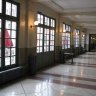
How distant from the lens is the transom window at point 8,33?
6.13 meters

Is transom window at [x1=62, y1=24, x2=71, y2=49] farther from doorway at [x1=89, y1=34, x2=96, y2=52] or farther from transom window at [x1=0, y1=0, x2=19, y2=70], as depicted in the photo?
doorway at [x1=89, y1=34, x2=96, y2=52]

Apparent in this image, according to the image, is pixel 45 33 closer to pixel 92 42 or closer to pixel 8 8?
pixel 8 8

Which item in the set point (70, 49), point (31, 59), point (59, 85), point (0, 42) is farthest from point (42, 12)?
point (70, 49)

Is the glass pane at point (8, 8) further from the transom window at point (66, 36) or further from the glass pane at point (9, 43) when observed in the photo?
the transom window at point (66, 36)

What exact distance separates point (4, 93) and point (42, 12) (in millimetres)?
5249

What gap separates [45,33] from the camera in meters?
10.1

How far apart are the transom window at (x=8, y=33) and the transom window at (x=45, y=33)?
2.28m

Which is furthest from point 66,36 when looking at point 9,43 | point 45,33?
point 9,43

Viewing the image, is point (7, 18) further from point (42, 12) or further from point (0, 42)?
point (42, 12)

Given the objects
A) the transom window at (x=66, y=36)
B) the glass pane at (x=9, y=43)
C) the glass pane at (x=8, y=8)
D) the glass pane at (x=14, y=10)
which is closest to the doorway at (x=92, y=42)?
the transom window at (x=66, y=36)

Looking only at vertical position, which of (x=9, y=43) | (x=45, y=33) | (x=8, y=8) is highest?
(x=8, y=8)

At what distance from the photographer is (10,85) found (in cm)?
592

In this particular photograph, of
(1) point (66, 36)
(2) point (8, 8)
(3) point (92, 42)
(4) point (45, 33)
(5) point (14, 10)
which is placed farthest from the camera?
(3) point (92, 42)

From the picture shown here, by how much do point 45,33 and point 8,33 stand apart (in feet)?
12.4
